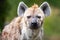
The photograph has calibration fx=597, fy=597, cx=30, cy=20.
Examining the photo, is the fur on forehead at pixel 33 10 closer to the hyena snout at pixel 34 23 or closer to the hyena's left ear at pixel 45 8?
the hyena's left ear at pixel 45 8

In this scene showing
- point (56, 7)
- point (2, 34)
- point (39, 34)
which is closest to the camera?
point (39, 34)

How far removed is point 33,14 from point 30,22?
29 cm

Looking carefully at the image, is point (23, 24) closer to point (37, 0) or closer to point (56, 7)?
point (37, 0)

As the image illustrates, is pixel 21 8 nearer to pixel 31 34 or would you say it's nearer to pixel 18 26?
pixel 18 26

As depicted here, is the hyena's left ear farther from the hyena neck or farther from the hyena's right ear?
the hyena neck

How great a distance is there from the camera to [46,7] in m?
15.4

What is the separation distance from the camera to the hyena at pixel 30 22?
1476 centimetres

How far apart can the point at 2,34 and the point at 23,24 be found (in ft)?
4.22

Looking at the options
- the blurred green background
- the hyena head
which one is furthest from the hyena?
the blurred green background

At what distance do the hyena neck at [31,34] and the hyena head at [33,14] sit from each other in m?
0.19

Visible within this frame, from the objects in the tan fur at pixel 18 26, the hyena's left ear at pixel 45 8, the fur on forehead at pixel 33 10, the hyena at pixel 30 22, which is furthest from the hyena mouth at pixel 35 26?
the hyena's left ear at pixel 45 8

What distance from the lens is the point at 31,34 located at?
15.1m

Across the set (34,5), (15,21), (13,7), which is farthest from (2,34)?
(13,7)

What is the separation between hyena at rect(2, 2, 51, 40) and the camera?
1476cm
